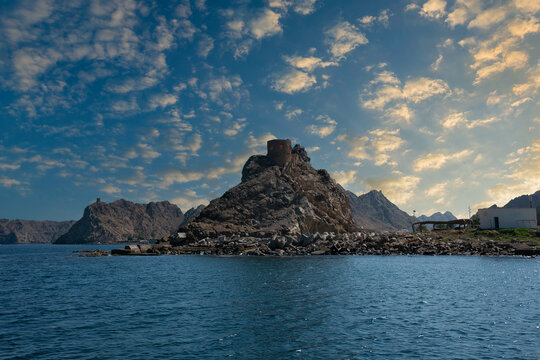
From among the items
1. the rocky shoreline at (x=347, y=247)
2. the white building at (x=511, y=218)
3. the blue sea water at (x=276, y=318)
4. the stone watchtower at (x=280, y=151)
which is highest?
the stone watchtower at (x=280, y=151)

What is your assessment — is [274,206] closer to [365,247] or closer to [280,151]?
[280,151]

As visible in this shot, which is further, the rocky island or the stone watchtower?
the stone watchtower

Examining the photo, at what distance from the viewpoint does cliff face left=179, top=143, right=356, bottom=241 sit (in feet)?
333

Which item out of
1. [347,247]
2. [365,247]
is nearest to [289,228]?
[347,247]

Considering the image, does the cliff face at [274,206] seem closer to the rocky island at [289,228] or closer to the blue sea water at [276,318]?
the rocky island at [289,228]

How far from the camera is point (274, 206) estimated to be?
11031 cm

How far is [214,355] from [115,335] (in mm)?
6108

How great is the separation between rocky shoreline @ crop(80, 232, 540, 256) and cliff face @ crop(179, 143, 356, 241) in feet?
37.7

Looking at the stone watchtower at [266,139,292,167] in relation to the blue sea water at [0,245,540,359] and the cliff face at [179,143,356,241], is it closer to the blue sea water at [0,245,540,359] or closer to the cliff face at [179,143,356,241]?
the cliff face at [179,143,356,241]

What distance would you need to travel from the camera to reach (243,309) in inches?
943

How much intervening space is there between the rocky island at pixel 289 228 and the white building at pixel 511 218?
5.44 metres

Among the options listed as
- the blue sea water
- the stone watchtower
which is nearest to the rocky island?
the stone watchtower

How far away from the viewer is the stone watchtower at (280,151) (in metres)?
129

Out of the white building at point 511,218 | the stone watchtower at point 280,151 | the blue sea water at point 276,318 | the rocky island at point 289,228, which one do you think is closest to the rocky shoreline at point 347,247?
the rocky island at point 289,228
